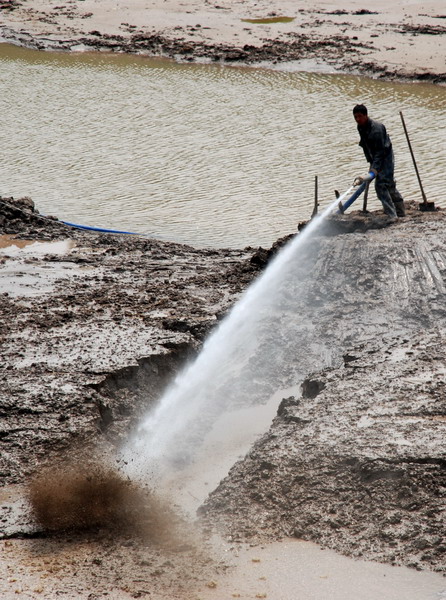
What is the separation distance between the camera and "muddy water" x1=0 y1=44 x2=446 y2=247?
1116 cm

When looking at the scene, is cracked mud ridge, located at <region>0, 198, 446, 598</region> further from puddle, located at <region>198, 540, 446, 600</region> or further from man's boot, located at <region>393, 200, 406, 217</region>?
man's boot, located at <region>393, 200, 406, 217</region>

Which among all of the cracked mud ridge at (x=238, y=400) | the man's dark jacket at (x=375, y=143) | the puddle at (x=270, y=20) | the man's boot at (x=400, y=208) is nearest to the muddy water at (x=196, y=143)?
the man's boot at (x=400, y=208)

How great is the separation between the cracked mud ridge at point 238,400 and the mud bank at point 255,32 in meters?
11.4

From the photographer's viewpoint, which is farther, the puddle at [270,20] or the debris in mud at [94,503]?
the puddle at [270,20]

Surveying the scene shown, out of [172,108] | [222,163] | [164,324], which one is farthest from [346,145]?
[164,324]

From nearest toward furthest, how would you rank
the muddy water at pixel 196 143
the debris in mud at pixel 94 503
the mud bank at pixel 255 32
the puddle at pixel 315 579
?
1. the puddle at pixel 315 579
2. the debris in mud at pixel 94 503
3. the muddy water at pixel 196 143
4. the mud bank at pixel 255 32

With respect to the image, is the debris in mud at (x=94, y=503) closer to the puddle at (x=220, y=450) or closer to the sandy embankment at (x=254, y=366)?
the sandy embankment at (x=254, y=366)

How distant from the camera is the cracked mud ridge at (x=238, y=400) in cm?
413

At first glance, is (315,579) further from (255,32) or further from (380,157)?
(255,32)

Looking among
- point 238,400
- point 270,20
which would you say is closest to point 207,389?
point 238,400

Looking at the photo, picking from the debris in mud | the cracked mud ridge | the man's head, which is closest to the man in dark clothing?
the man's head

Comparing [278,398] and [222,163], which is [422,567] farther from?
[222,163]

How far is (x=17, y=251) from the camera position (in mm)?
9000

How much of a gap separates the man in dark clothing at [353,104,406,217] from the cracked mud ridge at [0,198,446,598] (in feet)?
2.03
